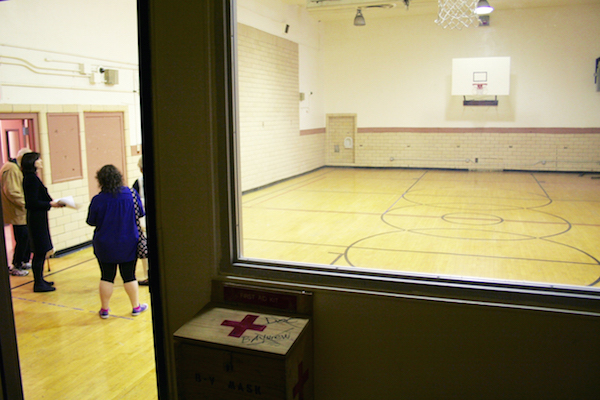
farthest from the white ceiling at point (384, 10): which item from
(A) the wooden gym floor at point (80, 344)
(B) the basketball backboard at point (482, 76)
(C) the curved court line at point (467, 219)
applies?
(A) the wooden gym floor at point (80, 344)

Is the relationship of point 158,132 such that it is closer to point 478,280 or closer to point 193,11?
point 193,11

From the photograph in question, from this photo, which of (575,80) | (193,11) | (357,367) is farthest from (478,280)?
(575,80)

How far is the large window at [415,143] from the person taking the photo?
6234mm

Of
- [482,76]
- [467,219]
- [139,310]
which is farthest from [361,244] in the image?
[482,76]

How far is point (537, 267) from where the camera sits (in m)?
5.18

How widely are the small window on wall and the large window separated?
2.28 m

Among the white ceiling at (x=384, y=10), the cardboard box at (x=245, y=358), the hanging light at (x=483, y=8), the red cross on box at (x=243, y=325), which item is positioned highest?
the white ceiling at (x=384, y=10)

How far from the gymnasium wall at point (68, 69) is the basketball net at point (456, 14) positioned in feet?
18.2

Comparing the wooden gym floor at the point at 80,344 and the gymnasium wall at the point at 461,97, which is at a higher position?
the gymnasium wall at the point at 461,97

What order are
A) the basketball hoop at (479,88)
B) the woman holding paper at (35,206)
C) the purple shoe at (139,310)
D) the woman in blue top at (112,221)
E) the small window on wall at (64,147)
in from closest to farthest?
the woman in blue top at (112,221)
the purple shoe at (139,310)
the woman holding paper at (35,206)
the small window on wall at (64,147)
the basketball hoop at (479,88)

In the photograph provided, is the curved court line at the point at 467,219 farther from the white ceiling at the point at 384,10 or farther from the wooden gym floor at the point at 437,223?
the white ceiling at the point at 384,10

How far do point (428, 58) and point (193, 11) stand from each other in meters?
9.02

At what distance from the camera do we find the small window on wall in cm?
592

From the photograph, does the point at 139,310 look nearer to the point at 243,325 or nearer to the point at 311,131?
the point at 243,325
